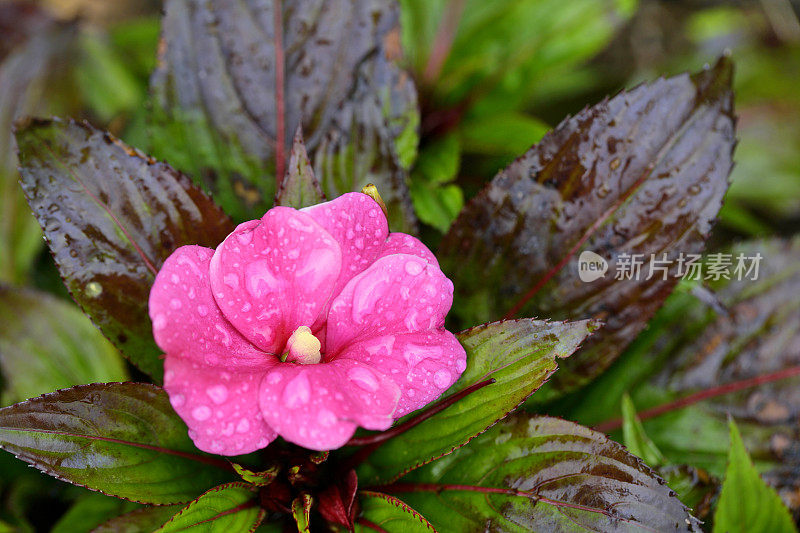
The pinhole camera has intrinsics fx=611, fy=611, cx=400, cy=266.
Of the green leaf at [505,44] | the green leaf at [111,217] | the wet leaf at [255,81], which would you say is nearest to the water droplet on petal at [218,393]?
the green leaf at [111,217]

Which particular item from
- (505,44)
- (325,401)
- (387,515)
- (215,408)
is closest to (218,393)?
(215,408)

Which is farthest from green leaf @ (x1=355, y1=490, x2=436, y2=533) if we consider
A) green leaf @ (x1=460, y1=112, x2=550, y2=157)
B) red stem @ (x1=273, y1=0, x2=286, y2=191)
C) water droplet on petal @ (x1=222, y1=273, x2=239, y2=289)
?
green leaf @ (x1=460, y1=112, x2=550, y2=157)

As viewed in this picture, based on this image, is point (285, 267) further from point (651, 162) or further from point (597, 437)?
point (651, 162)

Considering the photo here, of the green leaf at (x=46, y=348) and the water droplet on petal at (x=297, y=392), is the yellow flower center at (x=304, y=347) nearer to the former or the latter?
the water droplet on petal at (x=297, y=392)

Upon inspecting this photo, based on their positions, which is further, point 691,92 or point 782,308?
point 782,308

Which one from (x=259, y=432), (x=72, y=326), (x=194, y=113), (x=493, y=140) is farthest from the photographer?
(x=493, y=140)

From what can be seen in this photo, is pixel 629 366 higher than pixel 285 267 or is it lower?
lower

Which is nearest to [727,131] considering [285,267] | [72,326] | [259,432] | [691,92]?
[691,92]
